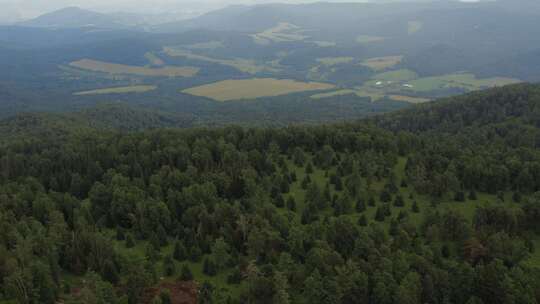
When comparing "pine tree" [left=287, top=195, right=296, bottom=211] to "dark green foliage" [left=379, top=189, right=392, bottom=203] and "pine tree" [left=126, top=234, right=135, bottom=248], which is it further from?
"pine tree" [left=126, top=234, right=135, bottom=248]

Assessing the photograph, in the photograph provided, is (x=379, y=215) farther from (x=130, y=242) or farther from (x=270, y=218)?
(x=130, y=242)

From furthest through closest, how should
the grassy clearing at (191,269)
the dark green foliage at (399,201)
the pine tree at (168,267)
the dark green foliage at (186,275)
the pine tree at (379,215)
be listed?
the dark green foliage at (399,201), the pine tree at (379,215), the pine tree at (168,267), the dark green foliage at (186,275), the grassy clearing at (191,269)

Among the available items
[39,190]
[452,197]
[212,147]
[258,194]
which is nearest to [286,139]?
[212,147]

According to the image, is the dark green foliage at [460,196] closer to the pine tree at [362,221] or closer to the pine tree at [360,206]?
the pine tree at [360,206]

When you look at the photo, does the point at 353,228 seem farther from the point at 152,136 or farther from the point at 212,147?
the point at 152,136

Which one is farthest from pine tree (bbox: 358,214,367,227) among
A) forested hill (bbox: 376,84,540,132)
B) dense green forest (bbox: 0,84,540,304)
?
forested hill (bbox: 376,84,540,132)

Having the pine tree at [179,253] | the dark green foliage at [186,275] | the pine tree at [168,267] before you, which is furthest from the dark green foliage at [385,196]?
the pine tree at [168,267]

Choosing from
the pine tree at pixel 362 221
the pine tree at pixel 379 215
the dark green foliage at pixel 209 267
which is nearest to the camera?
the dark green foliage at pixel 209 267

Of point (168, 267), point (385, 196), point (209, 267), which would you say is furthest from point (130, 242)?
point (385, 196)
